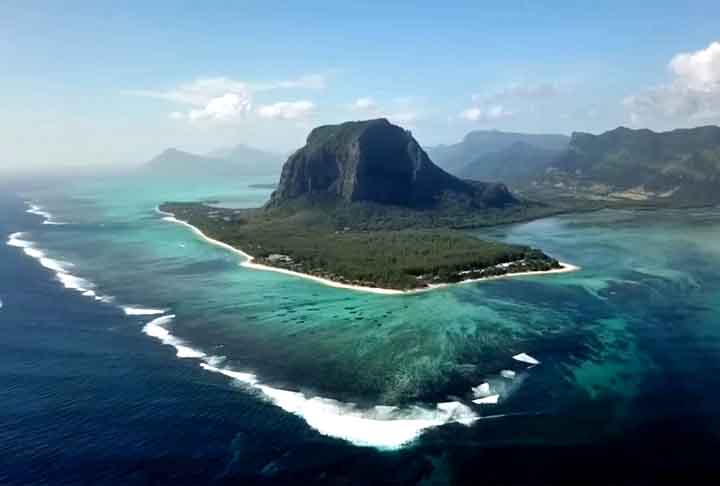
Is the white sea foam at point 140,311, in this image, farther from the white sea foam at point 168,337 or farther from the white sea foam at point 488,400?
the white sea foam at point 488,400

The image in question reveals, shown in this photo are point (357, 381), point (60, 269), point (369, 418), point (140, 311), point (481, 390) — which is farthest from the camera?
point (60, 269)

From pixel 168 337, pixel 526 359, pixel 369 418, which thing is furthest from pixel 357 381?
pixel 168 337

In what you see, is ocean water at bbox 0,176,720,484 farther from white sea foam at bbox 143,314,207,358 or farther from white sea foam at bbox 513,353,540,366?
white sea foam at bbox 513,353,540,366

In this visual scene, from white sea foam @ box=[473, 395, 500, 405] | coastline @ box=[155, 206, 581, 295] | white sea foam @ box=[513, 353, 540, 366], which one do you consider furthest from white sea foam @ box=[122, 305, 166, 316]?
white sea foam @ box=[513, 353, 540, 366]

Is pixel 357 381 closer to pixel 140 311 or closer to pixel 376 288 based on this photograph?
pixel 140 311

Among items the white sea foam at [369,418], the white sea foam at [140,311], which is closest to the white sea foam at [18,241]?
the white sea foam at [140,311]
